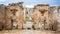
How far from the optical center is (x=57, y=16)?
14.6 feet

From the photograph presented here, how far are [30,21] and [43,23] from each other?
0.40 metres

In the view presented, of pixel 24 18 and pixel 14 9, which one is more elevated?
pixel 14 9

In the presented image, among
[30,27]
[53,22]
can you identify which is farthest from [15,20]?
[53,22]

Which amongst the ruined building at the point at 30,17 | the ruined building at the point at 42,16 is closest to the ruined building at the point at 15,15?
the ruined building at the point at 30,17

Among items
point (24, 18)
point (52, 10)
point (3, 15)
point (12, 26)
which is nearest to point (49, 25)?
point (52, 10)

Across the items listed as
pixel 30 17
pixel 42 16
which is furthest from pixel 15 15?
pixel 42 16

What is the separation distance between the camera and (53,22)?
4.45 metres

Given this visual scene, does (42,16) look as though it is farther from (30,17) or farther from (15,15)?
(15,15)

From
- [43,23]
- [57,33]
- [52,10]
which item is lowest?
[57,33]

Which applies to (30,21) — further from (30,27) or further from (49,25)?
(49,25)

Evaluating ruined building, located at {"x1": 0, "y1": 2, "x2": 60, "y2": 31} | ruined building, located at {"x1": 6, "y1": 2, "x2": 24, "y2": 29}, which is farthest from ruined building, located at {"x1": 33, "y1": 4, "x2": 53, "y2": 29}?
ruined building, located at {"x1": 6, "y1": 2, "x2": 24, "y2": 29}

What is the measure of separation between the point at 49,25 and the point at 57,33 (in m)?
0.34

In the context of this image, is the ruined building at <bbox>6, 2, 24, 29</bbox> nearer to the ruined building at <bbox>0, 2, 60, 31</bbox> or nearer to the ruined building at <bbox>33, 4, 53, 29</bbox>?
the ruined building at <bbox>0, 2, 60, 31</bbox>

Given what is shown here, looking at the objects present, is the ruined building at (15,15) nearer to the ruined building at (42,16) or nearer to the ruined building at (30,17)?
the ruined building at (30,17)
